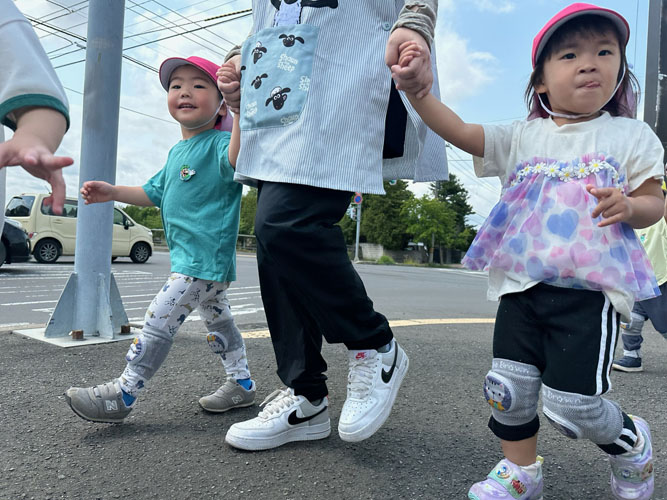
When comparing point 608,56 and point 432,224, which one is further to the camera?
point 432,224

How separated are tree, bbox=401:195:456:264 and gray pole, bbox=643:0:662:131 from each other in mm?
38252

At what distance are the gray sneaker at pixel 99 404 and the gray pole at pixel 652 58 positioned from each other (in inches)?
367

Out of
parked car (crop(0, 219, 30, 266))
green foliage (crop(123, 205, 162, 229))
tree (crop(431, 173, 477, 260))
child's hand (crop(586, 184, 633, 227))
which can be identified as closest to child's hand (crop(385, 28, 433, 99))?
child's hand (crop(586, 184, 633, 227))

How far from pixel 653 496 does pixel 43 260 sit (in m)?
14.1

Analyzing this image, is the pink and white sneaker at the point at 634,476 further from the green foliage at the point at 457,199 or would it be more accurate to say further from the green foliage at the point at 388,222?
the green foliage at the point at 457,199

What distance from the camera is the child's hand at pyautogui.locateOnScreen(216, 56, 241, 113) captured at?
1957mm

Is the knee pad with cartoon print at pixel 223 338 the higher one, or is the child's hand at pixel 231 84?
the child's hand at pixel 231 84

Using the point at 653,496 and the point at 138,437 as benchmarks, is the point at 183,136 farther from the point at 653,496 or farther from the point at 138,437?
the point at 653,496

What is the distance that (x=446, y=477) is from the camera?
1.67m

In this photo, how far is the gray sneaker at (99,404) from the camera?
1.94m

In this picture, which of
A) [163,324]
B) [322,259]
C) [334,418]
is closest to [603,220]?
[322,259]

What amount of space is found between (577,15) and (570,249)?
2.29 feet

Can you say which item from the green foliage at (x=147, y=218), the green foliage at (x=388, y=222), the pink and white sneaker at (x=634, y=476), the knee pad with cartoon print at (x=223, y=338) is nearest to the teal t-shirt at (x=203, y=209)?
the knee pad with cartoon print at (x=223, y=338)

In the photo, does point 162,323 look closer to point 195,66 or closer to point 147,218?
point 195,66
